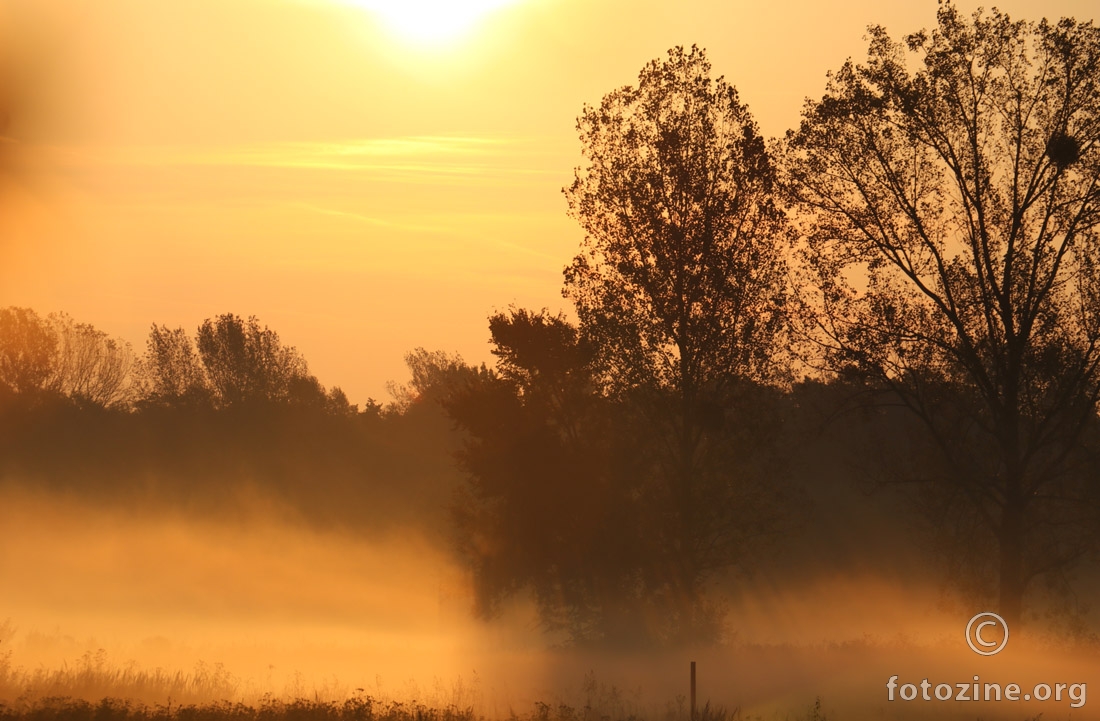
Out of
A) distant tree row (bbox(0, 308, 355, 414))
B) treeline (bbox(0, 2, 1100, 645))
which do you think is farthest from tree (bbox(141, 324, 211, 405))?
treeline (bbox(0, 2, 1100, 645))

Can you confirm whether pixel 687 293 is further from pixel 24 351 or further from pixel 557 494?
pixel 24 351

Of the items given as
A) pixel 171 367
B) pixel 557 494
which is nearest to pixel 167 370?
pixel 171 367

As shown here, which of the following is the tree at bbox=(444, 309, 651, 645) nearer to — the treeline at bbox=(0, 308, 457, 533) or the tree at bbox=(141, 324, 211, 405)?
the treeline at bbox=(0, 308, 457, 533)

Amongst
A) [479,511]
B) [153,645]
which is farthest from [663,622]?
[153,645]

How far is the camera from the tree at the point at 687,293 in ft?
111

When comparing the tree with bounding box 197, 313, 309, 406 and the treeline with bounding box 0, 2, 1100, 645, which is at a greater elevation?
the tree with bounding box 197, 313, 309, 406

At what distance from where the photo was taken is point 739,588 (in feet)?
188

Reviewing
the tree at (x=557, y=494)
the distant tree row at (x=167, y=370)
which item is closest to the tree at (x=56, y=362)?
the distant tree row at (x=167, y=370)

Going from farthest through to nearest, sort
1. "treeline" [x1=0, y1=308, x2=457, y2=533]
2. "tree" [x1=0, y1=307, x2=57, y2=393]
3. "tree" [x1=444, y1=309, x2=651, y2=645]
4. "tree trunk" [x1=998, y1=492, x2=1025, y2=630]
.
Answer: "tree" [x1=0, y1=307, x2=57, y2=393], "treeline" [x1=0, y1=308, x2=457, y2=533], "tree" [x1=444, y1=309, x2=651, y2=645], "tree trunk" [x1=998, y1=492, x2=1025, y2=630]

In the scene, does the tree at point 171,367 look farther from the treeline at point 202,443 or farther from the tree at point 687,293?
the tree at point 687,293

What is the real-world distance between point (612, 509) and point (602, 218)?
8682 mm

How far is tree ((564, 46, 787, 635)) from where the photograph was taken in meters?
33.9

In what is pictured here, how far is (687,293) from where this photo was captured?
3397cm

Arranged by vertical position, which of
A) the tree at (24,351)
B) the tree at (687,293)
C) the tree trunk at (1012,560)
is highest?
the tree at (24,351)
